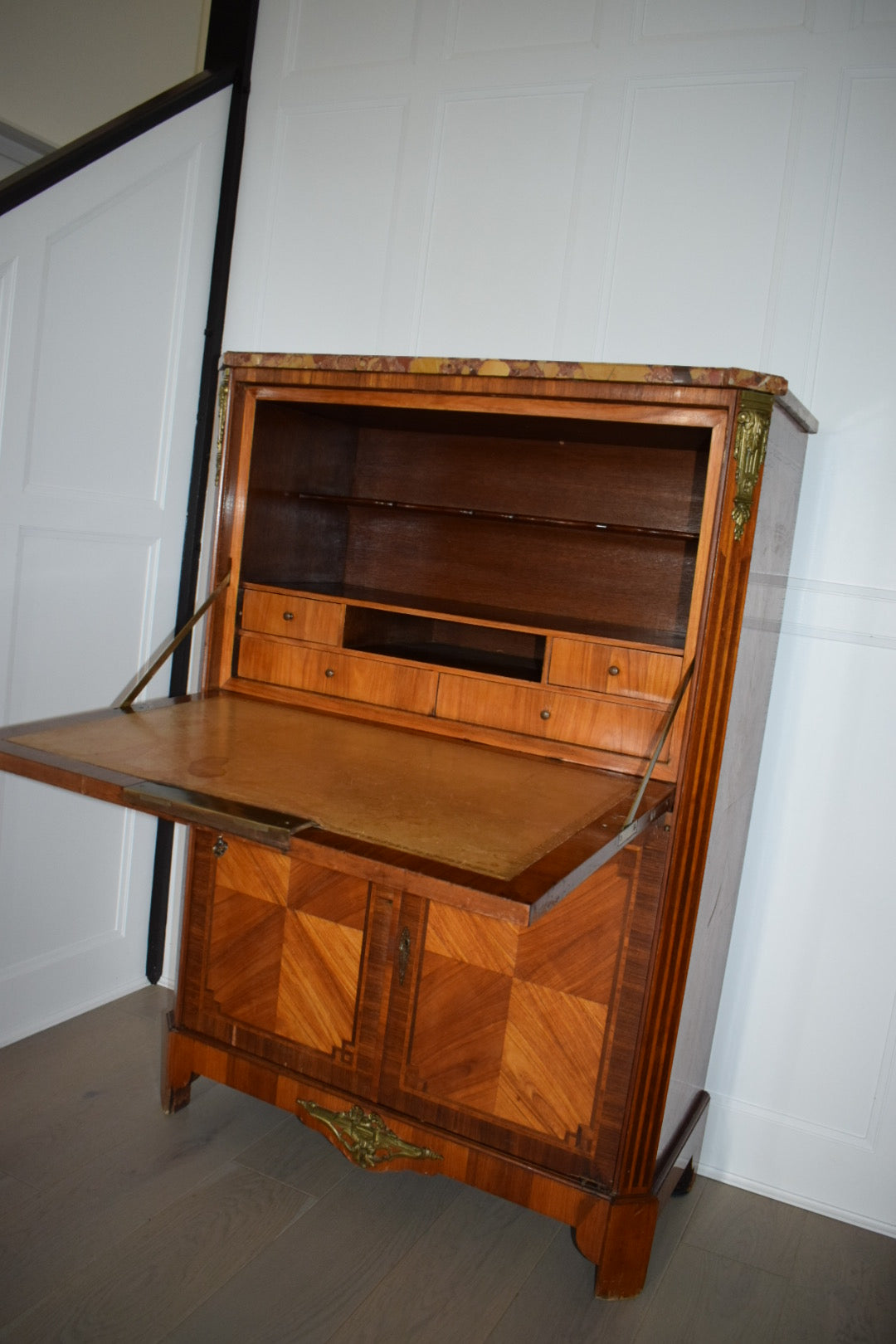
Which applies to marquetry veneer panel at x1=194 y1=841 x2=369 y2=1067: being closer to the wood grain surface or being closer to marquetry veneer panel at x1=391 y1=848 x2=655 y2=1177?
marquetry veneer panel at x1=391 y1=848 x2=655 y2=1177

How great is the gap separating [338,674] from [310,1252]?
124 cm

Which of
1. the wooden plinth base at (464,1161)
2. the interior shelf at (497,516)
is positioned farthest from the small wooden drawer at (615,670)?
the wooden plinth base at (464,1161)

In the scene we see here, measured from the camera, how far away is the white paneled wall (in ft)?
8.61

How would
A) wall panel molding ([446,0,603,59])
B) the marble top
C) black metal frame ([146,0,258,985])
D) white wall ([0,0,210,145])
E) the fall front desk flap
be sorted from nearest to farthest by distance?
the fall front desk flap < the marble top < wall panel molding ([446,0,603,59]) < black metal frame ([146,0,258,985]) < white wall ([0,0,210,145])

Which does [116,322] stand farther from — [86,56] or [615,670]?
[86,56]

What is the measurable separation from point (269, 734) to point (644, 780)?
2.52ft

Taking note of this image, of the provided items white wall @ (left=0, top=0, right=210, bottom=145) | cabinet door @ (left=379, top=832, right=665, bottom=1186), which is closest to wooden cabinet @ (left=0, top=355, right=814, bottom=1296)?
cabinet door @ (left=379, top=832, right=665, bottom=1186)

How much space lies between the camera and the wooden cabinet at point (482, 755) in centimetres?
185

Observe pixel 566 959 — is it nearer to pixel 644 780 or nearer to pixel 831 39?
pixel 644 780

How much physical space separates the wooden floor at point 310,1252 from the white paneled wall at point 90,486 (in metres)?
0.46

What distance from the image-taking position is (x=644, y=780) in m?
1.75

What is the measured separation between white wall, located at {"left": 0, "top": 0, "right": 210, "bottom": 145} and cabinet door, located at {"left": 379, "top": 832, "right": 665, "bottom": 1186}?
354 centimetres

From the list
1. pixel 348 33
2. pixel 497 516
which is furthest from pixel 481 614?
pixel 348 33

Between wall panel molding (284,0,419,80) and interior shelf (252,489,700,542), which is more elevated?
wall panel molding (284,0,419,80)
